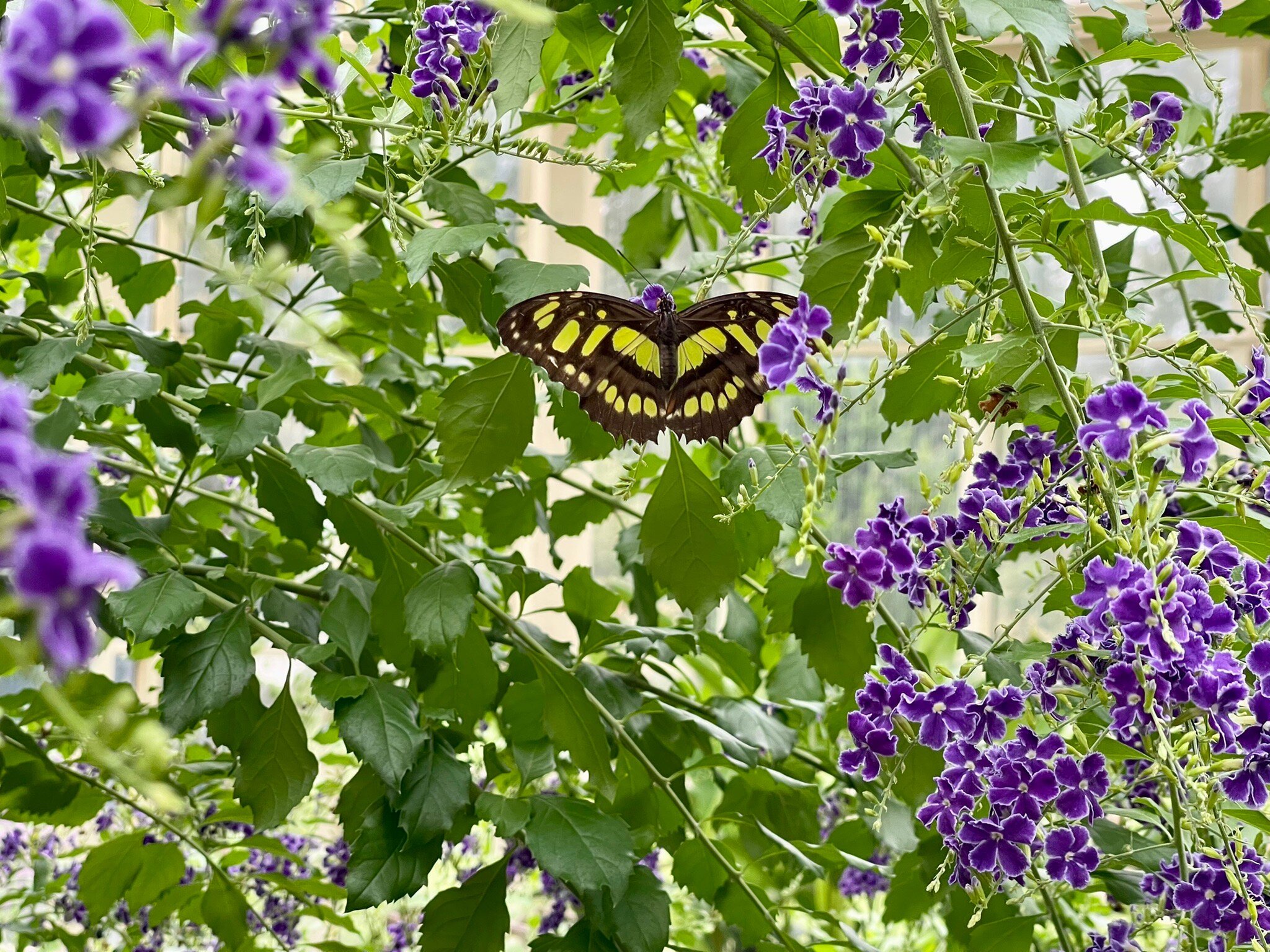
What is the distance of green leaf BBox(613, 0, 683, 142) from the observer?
756mm

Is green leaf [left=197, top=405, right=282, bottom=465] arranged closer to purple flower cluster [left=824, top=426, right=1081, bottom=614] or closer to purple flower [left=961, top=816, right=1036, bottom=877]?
purple flower cluster [left=824, top=426, right=1081, bottom=614]

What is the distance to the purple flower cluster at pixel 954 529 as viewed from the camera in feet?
2.13

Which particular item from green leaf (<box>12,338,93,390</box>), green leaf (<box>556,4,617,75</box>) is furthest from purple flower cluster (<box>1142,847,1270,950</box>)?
green leaf (<box>12,338,93,390</box>)

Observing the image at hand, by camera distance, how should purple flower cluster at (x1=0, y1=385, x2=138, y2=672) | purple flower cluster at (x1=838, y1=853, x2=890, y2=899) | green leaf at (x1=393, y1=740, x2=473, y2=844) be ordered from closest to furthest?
purple flower cluster at (x1=0, y1=385, x2=138, y2=672) → green leaf at (x1=393, y1=740, x2=473, y2=844) → purple flower cluster at (x1=838, y1=853, x2=890, y2=899)

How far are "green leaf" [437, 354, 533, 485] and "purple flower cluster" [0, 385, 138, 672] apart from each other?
58 centimetres

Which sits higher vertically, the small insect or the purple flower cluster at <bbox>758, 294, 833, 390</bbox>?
the purple flower cluster at <bbox>758, 294, 833, 390</bbox>

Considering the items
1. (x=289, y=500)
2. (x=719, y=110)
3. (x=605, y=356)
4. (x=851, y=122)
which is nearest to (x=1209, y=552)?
(x=851, y=122)

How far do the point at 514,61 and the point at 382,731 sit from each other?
491 millimetres

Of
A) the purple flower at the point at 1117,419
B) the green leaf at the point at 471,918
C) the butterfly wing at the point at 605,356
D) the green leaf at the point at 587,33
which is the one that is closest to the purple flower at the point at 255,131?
the purple flower at the point at 1117,419

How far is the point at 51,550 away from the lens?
0.22 metres

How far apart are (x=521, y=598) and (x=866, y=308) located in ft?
1.35

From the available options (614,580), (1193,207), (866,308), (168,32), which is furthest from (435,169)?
(614,580)

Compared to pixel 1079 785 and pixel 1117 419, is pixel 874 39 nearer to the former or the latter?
pixel 1117 419

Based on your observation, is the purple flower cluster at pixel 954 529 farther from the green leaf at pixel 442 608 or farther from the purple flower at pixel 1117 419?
the green leaf at pixel 442 608
